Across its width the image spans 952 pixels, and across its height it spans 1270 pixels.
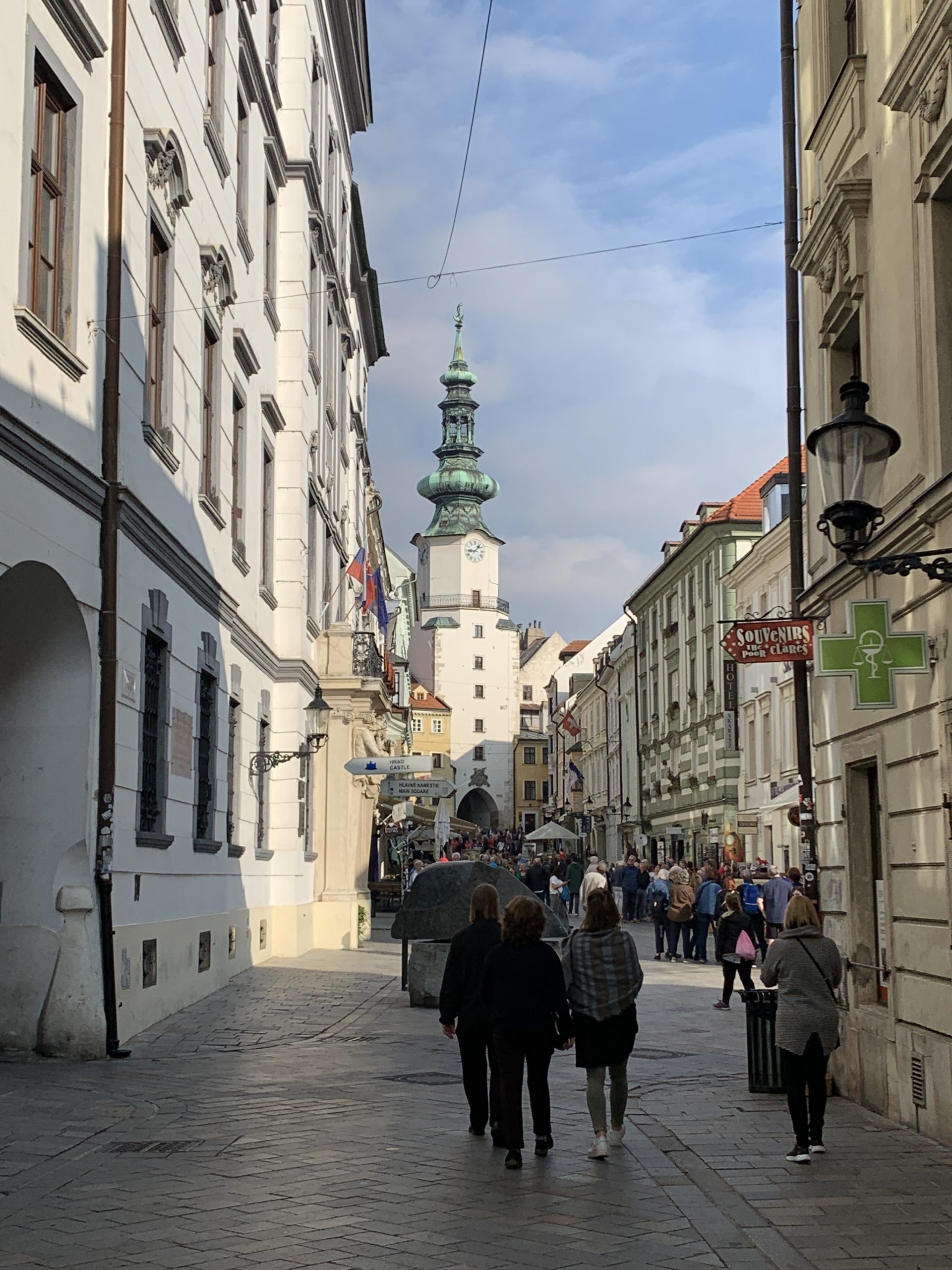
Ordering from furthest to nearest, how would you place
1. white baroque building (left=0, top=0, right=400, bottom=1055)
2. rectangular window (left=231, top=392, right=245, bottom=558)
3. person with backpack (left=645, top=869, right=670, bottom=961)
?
person with backpack (left=645, top=869, right=670, bottom=961) → rectangular window (left=231, top=392, right=245, bottom=558) → white baroque building (left=0, top=0, right=400, bottom=1055)

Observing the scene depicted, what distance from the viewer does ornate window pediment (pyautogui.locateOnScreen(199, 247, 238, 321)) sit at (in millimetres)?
18500

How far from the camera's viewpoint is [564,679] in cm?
11175

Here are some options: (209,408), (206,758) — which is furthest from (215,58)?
(206,758)

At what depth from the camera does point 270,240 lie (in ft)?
82.4

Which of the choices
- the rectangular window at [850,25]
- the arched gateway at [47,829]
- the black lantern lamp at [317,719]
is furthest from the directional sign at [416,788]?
the rectangular window at [850,25]

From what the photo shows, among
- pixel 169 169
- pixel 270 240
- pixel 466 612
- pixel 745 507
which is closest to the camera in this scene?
pixel 169 169

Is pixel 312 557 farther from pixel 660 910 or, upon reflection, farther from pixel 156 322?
pixel 156 322

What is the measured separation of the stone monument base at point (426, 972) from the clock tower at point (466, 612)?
102 meters

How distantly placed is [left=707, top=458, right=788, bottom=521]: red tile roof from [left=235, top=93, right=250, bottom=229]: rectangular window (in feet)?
92.0

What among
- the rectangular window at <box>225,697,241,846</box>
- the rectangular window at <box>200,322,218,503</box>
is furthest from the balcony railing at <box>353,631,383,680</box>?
the rectangular window at <box>200,322,218,503</box>

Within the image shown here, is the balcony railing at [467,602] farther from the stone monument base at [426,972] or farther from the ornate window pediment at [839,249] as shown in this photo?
the ornate window pediment at [839,249]

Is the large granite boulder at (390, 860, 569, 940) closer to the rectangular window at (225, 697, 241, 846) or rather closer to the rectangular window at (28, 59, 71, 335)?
the rectangular window at (225, 697, 241, 846)

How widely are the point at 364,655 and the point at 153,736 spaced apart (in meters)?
13.7

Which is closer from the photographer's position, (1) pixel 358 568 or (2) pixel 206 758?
(2) pixel 206 758
